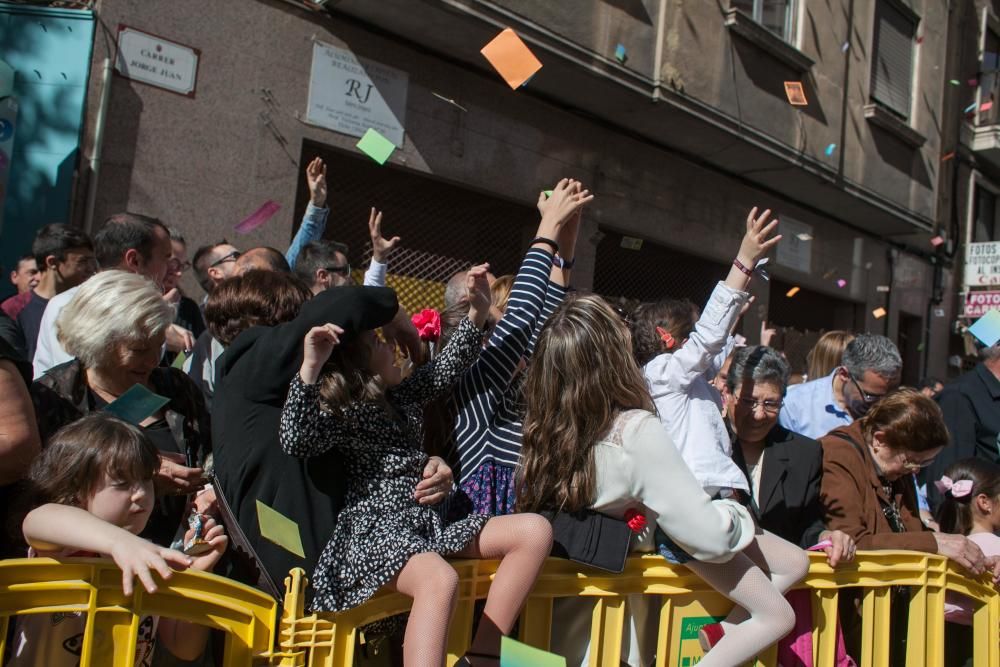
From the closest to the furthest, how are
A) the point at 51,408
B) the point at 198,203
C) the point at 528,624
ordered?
the point at 528,624 → the point at 51,408 → the point at 198,203

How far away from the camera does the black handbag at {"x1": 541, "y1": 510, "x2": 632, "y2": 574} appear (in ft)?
8.02

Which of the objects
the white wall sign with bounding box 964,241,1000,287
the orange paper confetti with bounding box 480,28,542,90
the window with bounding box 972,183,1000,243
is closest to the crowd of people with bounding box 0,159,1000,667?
the orange paper confetti with bounding box 480,28,542,90

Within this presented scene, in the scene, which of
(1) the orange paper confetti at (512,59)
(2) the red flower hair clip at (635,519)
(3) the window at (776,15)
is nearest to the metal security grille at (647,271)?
(3) the window at (776,15)

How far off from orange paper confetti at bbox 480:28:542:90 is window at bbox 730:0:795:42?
229 inches

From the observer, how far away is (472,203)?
8.40m

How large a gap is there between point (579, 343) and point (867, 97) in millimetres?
10745

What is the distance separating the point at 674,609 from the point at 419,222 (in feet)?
18.8

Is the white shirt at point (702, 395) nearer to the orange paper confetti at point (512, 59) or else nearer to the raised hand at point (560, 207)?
the raised hand at point (560, 207)

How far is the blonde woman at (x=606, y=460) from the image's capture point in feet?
8.04

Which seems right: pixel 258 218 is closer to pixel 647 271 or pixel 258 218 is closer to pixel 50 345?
pixel 50 345

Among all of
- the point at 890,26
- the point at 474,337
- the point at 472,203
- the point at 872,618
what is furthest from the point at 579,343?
the point at 890,26

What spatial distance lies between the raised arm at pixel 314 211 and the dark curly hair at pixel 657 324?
1.87 metres

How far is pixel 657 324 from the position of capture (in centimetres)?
382

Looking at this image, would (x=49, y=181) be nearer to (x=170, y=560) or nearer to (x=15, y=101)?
(x=15, y=101)
